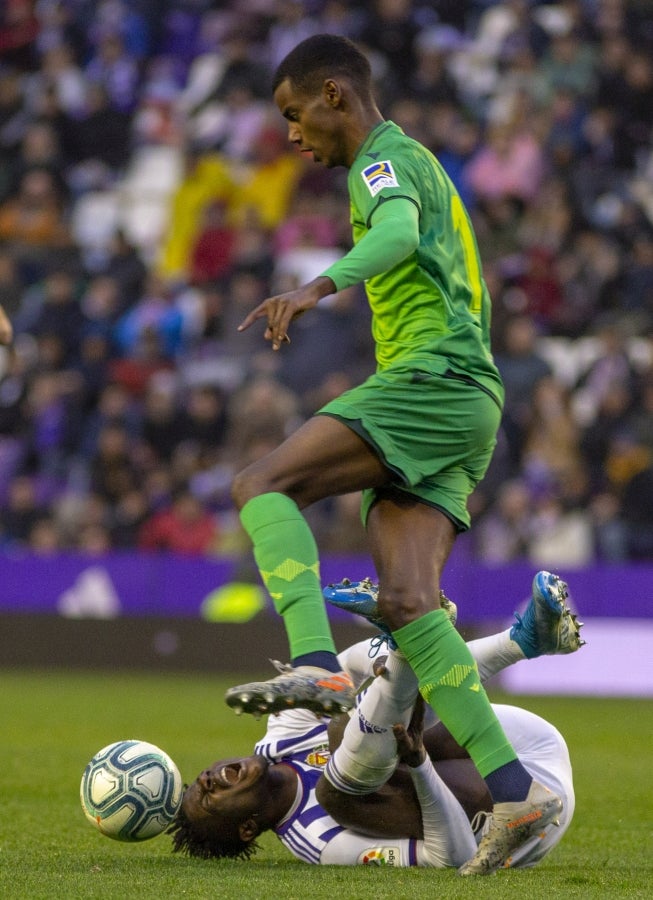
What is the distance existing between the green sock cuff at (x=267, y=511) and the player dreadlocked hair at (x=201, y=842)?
1.23 metres

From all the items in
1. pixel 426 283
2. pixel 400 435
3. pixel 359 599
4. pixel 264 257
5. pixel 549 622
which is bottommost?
pixel 549 622

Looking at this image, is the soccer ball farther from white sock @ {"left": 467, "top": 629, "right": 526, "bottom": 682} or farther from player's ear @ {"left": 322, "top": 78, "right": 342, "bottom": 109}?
player's ear @ {"left": 322, "top": 78, "right": 342, "bottom": 109}

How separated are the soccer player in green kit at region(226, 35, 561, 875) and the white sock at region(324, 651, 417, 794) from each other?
51 millimetres

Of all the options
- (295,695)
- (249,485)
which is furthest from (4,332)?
(295,695)

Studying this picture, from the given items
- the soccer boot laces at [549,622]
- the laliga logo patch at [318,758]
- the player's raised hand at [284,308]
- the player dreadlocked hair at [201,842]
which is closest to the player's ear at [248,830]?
the player dreadlocked hair at [201,842]

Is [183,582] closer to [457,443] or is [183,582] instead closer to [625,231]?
[625,231]

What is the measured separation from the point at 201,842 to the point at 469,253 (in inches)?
82.7

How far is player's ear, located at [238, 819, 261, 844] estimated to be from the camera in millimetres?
5230

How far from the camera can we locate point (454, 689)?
4.71 metres

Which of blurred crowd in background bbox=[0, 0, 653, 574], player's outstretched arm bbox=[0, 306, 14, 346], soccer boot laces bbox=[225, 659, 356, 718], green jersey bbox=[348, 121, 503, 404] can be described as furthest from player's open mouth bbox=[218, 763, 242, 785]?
blurred crowd in background bbox=[0, 0, 653, 574]

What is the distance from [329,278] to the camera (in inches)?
173

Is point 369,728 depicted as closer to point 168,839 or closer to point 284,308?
point 168,839

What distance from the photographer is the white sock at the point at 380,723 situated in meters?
4.96

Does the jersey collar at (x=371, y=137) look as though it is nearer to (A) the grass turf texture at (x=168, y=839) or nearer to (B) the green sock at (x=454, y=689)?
(B) the green sock at (x=454, y=689)
